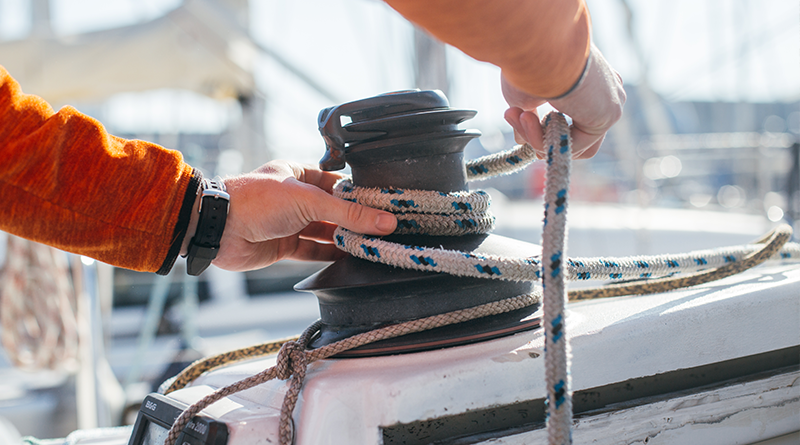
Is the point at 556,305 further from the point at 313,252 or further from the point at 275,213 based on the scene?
the point at 313,252

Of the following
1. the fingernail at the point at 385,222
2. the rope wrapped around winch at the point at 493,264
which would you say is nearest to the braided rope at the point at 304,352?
the rope wrapped around winch at the point at 493,264

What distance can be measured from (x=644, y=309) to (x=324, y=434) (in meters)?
0.47

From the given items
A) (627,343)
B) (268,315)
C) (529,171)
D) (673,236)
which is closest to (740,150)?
(673,236)

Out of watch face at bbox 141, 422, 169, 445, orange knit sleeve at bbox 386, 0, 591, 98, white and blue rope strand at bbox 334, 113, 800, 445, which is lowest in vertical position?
watch face at bbox 141, 422, 169, 445

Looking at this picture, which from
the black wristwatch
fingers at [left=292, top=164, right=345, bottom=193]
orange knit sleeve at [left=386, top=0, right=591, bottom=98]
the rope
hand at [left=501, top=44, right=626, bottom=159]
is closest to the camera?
orange knit sleeve at [left=386, top=0, right=591, bottom=98]

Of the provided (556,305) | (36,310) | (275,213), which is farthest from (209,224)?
(36,310)

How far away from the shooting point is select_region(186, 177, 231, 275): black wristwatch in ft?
3.01

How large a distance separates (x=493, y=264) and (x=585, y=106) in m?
0.21

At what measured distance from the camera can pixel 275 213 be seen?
95 centimetres

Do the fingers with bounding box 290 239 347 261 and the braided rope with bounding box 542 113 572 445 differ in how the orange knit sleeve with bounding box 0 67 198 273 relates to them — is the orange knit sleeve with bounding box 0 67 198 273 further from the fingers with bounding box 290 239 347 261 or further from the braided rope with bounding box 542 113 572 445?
the braided rope with bounding box 542 113 572 445

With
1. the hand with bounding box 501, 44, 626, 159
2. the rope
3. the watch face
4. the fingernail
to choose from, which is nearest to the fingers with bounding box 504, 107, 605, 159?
the hand with bounding box 501, 44, 626, 159

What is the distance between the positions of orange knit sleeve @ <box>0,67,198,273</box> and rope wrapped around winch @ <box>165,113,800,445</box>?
9.8 inches

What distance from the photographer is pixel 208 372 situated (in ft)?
3.37

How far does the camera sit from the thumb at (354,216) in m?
0.84
